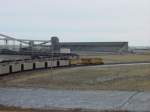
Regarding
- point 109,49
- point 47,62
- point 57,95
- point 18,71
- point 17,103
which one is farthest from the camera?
point 109,49

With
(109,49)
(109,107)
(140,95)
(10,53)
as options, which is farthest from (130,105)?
(109,49)

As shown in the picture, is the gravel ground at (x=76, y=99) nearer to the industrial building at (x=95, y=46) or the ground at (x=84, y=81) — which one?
the ground at (x=84, y=81)

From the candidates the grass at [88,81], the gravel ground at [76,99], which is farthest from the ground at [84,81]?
the gravel ground at [76,99]

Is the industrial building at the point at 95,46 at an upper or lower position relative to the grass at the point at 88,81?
upper

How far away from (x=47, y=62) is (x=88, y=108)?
37237mm

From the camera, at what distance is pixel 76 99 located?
52.4 ft

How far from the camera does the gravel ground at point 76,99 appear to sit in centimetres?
1434

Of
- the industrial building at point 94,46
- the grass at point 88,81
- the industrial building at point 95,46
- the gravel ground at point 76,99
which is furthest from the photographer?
the industrial building at point 94,46

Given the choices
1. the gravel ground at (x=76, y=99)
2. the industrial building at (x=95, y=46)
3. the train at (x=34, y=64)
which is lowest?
A: the gravel ground at (x=76, y=99)

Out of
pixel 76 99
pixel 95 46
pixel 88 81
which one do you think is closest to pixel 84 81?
pixel 88 81

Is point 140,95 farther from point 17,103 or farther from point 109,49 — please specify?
point 109,49

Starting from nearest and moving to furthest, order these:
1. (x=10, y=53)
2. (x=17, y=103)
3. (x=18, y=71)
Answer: (x=17, y=103) → (x=18, y=71) → (x=10, y=53)

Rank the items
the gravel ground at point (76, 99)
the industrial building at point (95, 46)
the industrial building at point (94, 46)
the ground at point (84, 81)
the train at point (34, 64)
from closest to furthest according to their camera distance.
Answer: the gravel ground at point (76, 99), the ground at point (84, 81), the train at point (34, 64), the industrial building at point (95, 46), the industrial building at point (94, 46)

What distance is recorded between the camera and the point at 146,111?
13.1 meters
